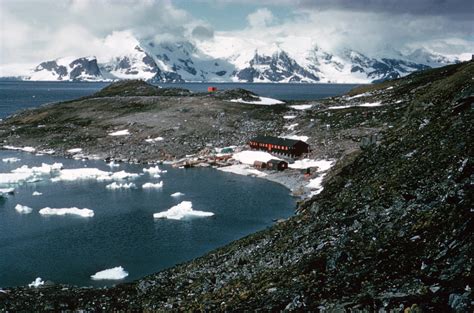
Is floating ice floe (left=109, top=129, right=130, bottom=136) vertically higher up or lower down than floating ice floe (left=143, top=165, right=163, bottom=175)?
higher up

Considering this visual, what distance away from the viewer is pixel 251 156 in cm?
10675

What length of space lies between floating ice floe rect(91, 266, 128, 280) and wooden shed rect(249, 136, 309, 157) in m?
60.0

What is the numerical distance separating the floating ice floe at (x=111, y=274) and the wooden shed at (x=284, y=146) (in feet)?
197

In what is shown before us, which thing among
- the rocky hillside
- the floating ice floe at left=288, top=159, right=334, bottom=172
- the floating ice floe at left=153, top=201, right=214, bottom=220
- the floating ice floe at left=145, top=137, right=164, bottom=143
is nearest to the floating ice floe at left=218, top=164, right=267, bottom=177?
the floating ice floe at left=288, top=159, right=334, bottom=172

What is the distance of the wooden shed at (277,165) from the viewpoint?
96938 mm

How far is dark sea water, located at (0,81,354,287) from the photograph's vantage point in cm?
5047

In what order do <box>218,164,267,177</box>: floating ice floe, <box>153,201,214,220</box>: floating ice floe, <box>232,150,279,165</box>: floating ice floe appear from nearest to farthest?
<box>153,201,214,220</box>: floating ice floe < <box>218,164,267,177</box>: floating ice floe < <box>232,150,279,165</box>: floating ice floe

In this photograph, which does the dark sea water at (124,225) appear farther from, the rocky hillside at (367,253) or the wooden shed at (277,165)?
the rocky hillside at (367,253)

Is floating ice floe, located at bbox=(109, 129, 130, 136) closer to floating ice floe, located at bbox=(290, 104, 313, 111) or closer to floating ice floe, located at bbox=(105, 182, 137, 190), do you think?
floating ice floe, located at bbox=(105, 182, 137, 190)

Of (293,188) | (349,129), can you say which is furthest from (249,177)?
(349,129)

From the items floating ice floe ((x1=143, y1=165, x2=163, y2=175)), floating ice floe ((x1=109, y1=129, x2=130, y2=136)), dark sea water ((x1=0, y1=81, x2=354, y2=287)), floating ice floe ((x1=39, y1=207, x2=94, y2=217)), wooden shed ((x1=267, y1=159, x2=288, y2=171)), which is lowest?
dark sea water ((x1=0, y1=81, x2=354, y2=287))

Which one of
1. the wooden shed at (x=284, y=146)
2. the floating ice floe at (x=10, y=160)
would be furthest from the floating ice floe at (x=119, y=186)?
the floating ice floe at (x=10, y=160)

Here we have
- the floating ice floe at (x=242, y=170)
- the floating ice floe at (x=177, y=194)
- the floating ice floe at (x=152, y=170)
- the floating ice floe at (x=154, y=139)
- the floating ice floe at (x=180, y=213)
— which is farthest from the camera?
the floating ice floe at (x=154, y=139)

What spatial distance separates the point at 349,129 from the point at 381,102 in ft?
86.8
